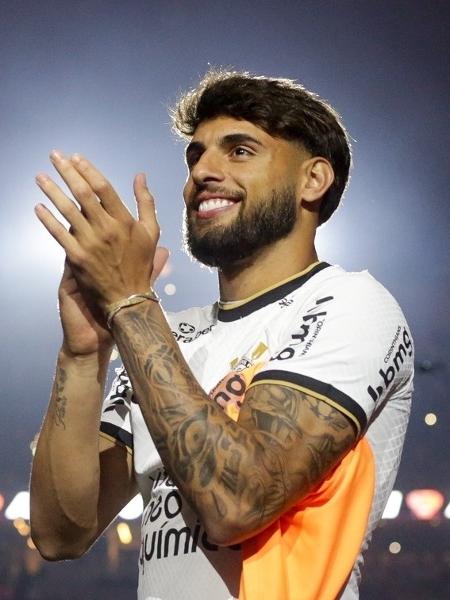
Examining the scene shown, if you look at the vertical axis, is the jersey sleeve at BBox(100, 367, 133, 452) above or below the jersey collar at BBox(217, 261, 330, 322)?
below

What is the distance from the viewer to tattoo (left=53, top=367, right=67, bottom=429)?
152 cm

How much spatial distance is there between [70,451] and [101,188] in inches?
21.0

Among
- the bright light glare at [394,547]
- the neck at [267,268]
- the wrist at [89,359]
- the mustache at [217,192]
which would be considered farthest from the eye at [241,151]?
the bright light glare at [394,547]

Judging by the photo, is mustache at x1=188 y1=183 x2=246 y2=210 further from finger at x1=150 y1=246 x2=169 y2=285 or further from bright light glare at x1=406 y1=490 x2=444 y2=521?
bright light glare at x1=406 y1=490 x2=444 y2=521

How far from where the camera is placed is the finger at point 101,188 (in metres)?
1.27

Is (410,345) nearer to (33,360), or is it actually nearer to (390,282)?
(390,282)

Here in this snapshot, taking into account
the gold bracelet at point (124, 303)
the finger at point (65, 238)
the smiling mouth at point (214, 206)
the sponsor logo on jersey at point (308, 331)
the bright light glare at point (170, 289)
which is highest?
the smiling mouth at point (214, 206)

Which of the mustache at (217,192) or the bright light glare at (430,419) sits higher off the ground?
the mustache at (217,192)

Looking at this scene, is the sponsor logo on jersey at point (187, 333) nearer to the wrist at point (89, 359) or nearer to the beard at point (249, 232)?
the beard at point (249, 232)

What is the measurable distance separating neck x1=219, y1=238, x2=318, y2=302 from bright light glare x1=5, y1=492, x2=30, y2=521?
4309 millimetres

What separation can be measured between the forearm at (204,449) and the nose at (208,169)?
669mm

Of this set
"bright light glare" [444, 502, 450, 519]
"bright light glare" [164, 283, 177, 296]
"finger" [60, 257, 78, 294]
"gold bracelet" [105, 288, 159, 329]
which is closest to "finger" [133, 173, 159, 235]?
"gold bracelet" [105, 288, 159, 329]

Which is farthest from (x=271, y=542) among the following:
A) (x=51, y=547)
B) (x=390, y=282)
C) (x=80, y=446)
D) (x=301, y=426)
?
(x=390, y=282)

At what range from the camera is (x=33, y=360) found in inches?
215
